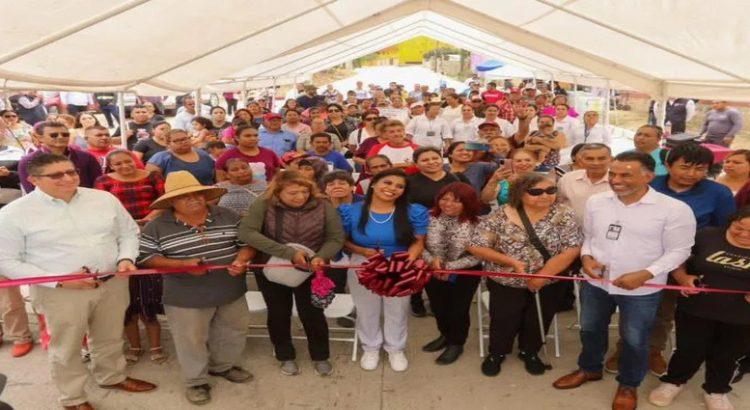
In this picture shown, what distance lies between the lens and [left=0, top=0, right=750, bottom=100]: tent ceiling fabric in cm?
342

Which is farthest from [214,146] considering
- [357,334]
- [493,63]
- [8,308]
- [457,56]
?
Answer: [457,56]

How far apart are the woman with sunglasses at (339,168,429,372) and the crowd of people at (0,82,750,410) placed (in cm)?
1

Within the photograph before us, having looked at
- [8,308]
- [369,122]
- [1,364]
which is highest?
[369,122]

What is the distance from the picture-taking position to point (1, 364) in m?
3.69

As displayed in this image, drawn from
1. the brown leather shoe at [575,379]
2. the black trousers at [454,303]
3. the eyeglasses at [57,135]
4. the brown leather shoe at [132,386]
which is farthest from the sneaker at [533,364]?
the eyeglasses at [57,135]

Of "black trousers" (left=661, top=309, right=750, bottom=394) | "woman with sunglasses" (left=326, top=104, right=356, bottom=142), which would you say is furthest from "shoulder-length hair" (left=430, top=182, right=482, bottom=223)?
"woman with sunglasses" (left=326, top=104, right=356, bottom=142)

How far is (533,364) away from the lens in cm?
354

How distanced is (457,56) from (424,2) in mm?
50310

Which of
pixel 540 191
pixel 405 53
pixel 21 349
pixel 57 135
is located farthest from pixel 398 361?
pixel 405 53

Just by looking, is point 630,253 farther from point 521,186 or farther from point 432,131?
point 432,131

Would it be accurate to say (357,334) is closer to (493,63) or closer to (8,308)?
(8,308)

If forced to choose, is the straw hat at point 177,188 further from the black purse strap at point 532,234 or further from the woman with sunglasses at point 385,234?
the black purse strap at point 532,234

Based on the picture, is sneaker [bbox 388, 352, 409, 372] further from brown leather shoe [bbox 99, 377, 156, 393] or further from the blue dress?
brown leather shoe [bbox 99, 377, 156, 393]

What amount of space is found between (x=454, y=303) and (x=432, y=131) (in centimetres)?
526
